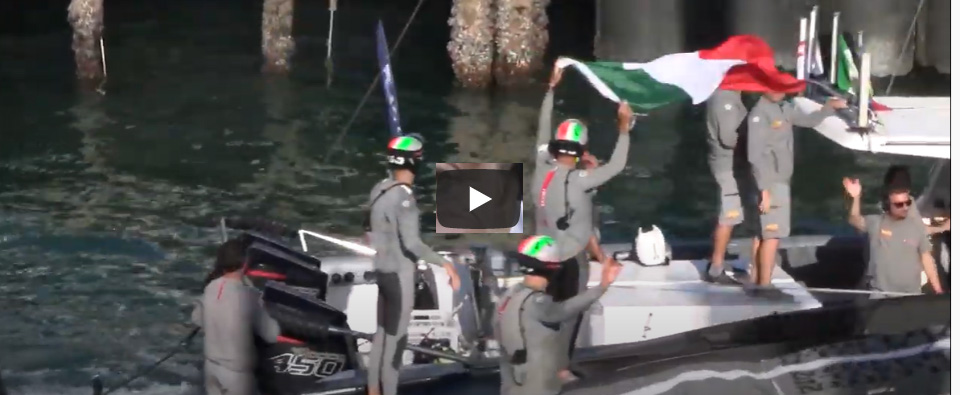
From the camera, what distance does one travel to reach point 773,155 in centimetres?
916

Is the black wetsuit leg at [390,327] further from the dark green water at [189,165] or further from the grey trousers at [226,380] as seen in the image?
the dark green water at [189,165]

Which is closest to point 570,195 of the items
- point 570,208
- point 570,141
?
point 570,208

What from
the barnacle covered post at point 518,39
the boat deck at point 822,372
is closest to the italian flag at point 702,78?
the boat deck at point 822,372

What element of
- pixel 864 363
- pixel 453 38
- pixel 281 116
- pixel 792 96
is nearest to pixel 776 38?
pixel 453 38

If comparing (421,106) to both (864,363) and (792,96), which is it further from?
(864,363)

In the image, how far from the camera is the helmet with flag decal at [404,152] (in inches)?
319

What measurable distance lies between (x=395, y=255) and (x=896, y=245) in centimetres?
315

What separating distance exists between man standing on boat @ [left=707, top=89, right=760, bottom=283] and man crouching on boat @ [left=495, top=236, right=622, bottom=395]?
264cm

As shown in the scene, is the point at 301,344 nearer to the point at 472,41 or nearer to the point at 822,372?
the point at 822,372

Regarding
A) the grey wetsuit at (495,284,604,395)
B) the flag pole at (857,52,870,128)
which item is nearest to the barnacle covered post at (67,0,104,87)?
the flag pole at (857,52,870,128)

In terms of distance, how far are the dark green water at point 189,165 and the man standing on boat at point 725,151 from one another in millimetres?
4742

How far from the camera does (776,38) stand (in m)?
26.4

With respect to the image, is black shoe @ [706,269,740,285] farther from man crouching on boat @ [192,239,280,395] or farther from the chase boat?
man crouching on boat @ [192,239,280,395]
